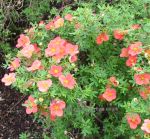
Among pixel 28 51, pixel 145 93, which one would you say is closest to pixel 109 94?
pixel 145 93

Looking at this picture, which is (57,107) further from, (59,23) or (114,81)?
(59,23)

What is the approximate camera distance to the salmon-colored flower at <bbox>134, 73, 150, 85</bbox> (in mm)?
2336

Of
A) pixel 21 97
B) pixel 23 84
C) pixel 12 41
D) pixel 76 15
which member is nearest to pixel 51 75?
pixel 23 84

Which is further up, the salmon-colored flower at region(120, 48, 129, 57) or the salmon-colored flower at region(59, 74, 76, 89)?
the salmon-colored flower at region(59, 74, 76, 89)

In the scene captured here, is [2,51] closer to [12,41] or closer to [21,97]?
[12,41]

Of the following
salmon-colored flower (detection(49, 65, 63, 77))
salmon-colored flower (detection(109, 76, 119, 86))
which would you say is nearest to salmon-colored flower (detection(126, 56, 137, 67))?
salmon-colored flower (detection(109, 76, 119, 86))

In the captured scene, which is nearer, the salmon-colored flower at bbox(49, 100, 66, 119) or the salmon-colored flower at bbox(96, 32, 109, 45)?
the salmon-colored flower at bbox(49, 100, 66, 119)

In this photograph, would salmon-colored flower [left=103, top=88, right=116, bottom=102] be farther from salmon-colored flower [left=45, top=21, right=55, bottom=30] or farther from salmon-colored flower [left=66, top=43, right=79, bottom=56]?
salmon-colored flower [left=45, top=21, right=55, bottom=30]

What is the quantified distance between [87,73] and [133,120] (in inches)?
18.2

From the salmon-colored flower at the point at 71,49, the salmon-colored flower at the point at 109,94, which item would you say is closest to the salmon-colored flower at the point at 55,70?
the salmon-colored flower at the point at 71,49

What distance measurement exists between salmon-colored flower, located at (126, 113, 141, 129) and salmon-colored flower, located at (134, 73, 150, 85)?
0.62 ft

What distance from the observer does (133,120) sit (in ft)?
7.61

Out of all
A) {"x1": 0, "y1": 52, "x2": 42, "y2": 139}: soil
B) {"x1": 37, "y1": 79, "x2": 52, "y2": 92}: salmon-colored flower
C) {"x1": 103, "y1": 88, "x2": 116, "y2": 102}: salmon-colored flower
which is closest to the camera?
{"x1": 37, "y1": 79, "x2": 52, "y2": 92}: salmon-colored flower

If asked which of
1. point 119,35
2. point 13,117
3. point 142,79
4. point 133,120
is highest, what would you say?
point 119,35
